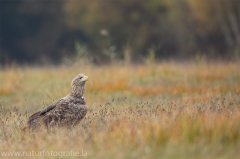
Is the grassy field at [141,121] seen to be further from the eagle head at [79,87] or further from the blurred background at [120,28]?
the blurred background at [120,28]

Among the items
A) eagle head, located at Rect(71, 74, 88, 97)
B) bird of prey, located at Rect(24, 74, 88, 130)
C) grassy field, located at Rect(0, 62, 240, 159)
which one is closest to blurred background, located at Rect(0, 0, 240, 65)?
grassy field, located at Rect(0, 62, 240, 159)

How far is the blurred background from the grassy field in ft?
34.1

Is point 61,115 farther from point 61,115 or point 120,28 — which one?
point 120,28

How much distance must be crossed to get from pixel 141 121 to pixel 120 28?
30.1 m

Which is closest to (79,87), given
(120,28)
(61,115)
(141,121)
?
(61,115)

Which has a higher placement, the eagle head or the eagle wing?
the eagle head

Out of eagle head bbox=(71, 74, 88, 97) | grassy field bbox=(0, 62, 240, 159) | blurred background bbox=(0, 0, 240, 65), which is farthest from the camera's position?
blurred background bbox=(0, 0, 240, 65)

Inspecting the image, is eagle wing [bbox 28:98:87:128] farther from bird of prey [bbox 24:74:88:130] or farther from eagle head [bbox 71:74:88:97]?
eagle head [bbox 71:74:88:97]

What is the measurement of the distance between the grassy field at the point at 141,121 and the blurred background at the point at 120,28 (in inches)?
410

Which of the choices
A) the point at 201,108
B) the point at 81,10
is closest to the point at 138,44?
the point at 81,10

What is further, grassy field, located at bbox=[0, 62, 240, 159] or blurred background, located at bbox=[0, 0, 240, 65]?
blurred background, located at bbox=[0, 0, 240, 65]

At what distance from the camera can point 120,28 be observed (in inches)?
1539

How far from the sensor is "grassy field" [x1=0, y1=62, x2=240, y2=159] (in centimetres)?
766

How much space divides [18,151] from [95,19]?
3097 cm
